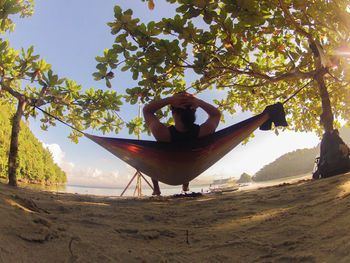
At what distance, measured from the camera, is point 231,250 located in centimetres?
103

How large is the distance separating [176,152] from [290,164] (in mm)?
31371

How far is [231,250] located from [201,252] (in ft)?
0.59

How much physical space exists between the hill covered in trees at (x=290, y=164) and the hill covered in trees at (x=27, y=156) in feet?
93.2

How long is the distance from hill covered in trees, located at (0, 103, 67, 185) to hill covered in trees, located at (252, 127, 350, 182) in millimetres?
28422

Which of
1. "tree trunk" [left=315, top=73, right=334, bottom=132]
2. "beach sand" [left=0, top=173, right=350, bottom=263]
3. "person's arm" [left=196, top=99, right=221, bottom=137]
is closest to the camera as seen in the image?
"beach sand" [left=0, top=173, right=350, bottom=263]

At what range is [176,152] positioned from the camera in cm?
178

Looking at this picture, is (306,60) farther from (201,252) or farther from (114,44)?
(201,252)

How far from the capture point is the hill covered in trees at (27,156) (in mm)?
7693

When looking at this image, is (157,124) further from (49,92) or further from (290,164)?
(290,164)

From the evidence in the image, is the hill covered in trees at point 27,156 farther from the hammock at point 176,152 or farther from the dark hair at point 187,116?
the dark hair at point 187,116

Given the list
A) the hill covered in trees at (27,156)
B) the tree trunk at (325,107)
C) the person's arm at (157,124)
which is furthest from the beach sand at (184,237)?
the hill covered in trees at (27,156)

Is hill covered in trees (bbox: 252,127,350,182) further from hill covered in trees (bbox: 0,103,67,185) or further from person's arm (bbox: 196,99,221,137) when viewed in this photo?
hill covered in trees (bbox: 0,103,67,185)

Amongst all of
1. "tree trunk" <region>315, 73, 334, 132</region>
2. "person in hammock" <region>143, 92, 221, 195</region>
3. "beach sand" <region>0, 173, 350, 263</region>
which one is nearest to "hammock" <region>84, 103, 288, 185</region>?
"person in hammock" <region>143, 92, 221, 195</region>

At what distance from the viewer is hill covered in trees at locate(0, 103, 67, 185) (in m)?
7.69
